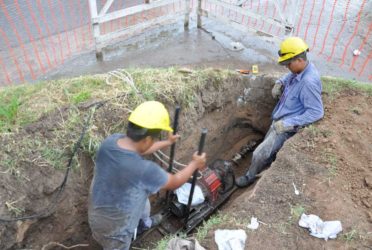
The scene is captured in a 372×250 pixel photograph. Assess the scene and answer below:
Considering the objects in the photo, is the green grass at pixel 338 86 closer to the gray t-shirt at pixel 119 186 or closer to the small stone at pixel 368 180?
the small stone at pixel 368 180

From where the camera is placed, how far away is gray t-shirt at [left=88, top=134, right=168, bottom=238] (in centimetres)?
294

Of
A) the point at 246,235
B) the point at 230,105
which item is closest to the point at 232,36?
the point at 230,105

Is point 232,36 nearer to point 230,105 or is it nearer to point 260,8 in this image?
point 260,8

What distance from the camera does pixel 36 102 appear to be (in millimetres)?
4336

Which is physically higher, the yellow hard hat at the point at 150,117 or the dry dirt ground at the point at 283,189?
the yellow hard hat at the point at 150,117

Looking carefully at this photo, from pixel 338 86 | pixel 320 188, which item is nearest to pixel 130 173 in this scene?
pixel 320 188

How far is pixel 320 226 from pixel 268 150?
1598 millimetres

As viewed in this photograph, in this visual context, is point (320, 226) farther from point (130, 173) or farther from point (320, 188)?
point (130, 173)

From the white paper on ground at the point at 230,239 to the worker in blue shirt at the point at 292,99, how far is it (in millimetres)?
1778

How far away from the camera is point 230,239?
3.38m

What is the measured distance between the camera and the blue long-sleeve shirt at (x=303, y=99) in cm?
450

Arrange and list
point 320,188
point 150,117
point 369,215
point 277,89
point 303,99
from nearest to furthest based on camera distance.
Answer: point 150,117 → point 369,215 → point 320,188 → point 303,99 → point 277,89

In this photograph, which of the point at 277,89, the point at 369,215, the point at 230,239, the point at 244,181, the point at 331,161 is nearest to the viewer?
the point at 230,239

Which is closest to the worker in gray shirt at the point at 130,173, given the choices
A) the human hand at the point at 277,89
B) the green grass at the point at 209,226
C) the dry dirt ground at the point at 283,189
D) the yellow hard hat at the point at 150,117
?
the yellow hard hat at the point at 150,117
